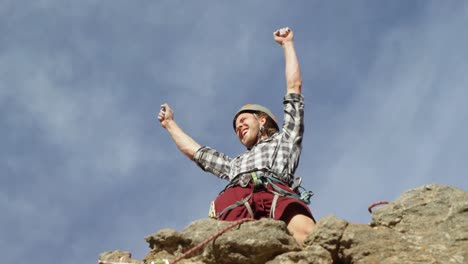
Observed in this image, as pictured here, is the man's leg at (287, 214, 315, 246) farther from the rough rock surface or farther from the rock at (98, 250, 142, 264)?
the rock at (98, 250, 142, 264)

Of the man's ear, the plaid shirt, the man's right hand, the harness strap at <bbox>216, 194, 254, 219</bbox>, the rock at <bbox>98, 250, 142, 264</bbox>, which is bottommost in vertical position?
the rock at <bbox>98, 250, 142, 264</bbox>

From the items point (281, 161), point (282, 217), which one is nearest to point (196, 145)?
point (281, 161)

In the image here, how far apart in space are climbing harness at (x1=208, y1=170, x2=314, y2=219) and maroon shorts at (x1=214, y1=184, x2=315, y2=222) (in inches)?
1.5

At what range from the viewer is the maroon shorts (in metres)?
8.03

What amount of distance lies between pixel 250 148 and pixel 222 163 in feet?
1.66

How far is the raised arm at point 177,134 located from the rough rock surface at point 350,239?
12.9 ft

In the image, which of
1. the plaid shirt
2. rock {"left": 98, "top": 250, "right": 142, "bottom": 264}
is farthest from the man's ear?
rock {"left": 98, "top": 250, "right": 142, "bottom": 264}

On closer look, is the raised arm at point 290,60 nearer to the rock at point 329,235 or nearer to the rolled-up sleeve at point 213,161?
the rolled-up sleeve at point 213,161

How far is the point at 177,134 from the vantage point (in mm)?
11438

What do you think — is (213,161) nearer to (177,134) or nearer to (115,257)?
(177,134)

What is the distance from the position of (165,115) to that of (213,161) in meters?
1.98

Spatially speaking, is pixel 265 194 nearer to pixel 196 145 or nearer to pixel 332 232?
pixel 332 232

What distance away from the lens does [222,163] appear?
10.1m

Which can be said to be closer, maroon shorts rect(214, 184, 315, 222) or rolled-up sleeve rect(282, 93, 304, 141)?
maroon shorts rect(214, 184, 315, 222)
